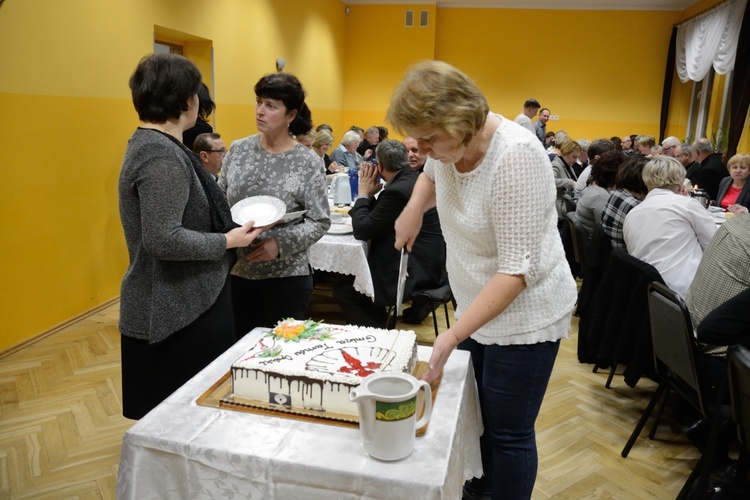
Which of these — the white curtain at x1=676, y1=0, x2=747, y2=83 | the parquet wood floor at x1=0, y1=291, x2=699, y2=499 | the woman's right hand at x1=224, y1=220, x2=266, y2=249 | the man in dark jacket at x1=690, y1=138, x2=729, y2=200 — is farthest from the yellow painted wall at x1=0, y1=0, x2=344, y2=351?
the white curtain at x1=676, y1=0, x2=747, y2=83

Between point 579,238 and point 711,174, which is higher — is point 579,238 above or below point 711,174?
below

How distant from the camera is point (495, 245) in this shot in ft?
4.17

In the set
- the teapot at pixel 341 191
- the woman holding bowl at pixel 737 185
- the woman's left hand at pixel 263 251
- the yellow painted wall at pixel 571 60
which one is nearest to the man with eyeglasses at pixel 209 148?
the teapot at pixel 341 191

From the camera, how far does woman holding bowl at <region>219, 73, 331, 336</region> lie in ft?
6.38

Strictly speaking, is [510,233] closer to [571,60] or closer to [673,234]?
[673,234]

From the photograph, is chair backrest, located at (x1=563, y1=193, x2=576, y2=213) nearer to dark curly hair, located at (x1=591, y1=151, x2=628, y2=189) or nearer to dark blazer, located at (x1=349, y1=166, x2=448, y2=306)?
dark curly hair, located at (x1=591, y1=151, x2=628, y2=189)

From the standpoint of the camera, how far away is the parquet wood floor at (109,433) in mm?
2170

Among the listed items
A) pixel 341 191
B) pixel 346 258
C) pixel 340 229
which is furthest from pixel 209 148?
pixel 346 258

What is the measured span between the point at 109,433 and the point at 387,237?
1604 mm

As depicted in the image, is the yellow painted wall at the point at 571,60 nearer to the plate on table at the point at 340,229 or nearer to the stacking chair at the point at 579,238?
the stacking chair at the point at 579,238

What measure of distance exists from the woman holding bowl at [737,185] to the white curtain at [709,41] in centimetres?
342

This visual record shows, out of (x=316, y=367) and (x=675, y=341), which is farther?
(x=675, y=341)

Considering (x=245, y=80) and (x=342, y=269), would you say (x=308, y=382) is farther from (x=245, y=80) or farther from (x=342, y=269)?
(x=245, y=80)

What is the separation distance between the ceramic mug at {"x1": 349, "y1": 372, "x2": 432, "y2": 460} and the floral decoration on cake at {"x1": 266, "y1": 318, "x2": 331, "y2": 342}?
0.37 m
